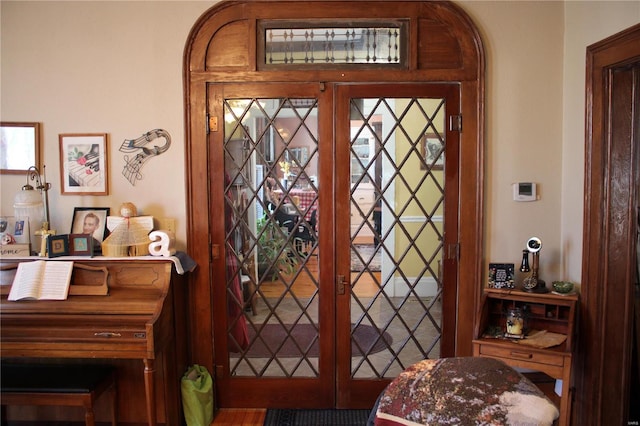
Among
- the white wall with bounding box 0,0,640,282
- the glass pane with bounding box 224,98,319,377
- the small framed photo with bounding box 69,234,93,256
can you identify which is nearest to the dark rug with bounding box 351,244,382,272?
the glass pane with bounding box 224,98,319,377

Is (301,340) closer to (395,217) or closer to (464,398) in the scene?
(395,217)

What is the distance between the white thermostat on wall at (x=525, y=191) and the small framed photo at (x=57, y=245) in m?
2.76

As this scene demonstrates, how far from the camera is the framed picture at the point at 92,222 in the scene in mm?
2582

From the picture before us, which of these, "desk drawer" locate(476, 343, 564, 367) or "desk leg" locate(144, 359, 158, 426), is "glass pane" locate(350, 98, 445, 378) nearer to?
"desk drawer" locate(476, 343, 564, 367)

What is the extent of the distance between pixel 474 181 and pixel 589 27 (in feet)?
3.42

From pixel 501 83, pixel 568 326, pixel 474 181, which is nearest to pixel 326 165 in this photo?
pixel 474 181

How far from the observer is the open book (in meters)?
2.26

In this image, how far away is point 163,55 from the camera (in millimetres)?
2586

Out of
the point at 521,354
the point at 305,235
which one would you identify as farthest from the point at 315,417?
the point at 521,354

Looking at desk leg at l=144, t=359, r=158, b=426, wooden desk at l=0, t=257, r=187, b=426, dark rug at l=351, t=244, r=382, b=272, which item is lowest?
desk leg at l=144, t=359, r=158, b=426

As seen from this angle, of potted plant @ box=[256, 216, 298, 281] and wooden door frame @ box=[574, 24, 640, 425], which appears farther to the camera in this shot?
potted plant @ box=[256, 216, 298, 281]

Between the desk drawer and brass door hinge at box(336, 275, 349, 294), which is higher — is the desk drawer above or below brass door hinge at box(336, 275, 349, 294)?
below

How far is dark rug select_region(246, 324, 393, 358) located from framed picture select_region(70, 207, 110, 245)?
113cm

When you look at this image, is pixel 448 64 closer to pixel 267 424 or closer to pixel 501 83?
pixel 501 83
